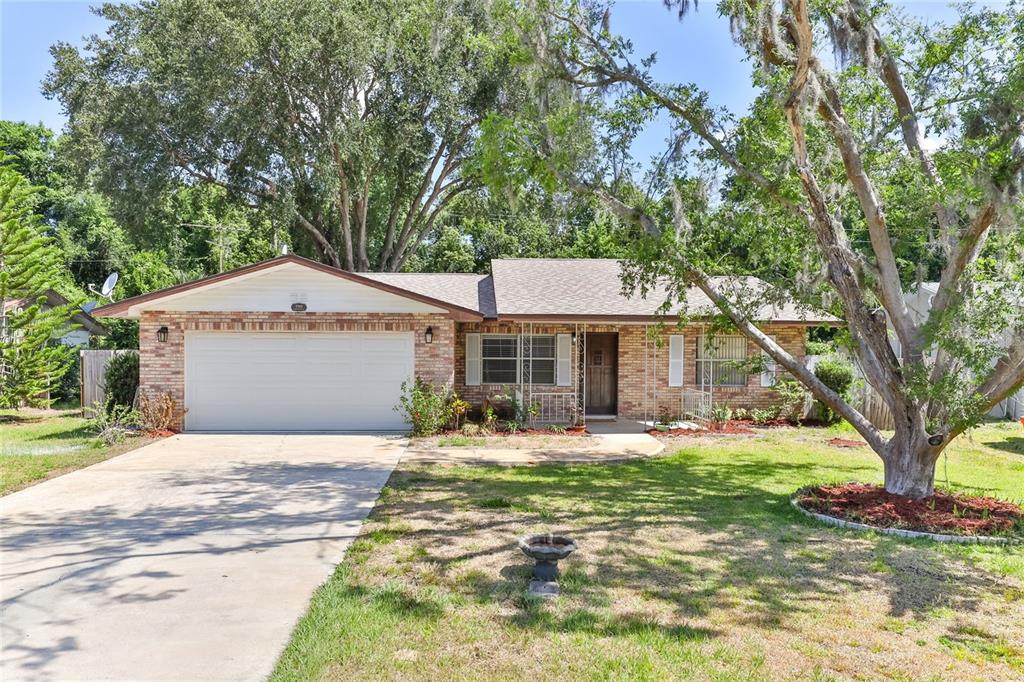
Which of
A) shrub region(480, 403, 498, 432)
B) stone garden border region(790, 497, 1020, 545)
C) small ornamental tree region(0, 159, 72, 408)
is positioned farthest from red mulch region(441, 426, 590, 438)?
small ornamental tree region(0, 159, 72, 408)

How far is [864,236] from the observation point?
22453 millimetres

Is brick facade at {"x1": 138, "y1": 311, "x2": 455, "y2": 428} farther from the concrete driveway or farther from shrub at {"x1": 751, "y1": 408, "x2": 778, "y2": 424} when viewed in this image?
shrub at {"x1": 751, "y1": 408, "x2": 778, "y2": 424}

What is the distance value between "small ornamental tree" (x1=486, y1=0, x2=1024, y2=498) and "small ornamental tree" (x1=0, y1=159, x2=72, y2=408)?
12.0 meters

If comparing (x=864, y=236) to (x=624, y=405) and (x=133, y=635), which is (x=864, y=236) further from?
(x=133, y=635)

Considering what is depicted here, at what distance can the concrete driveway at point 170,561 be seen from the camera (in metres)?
4.00

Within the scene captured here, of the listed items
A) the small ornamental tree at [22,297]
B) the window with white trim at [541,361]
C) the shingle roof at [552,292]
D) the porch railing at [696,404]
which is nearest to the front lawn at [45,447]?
the small ornamental tree at [22,297]

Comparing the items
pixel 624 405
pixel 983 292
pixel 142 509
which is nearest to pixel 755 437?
pixel 624 405

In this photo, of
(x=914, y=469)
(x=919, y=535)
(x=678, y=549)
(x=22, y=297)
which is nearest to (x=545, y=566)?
(x=678, y=549)

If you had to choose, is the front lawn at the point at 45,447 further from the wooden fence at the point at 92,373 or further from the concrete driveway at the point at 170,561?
the wooden fence at the point at 92,373

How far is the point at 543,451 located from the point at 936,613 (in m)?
7.42

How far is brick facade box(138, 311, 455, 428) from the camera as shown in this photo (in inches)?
527

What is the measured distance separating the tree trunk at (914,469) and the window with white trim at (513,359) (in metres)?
8.35

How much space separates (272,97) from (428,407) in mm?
12438

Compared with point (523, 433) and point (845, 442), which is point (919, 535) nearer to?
point (845, 442)
